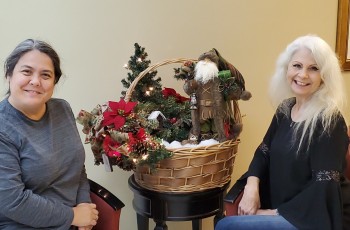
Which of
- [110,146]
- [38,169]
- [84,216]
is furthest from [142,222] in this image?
[38,169]

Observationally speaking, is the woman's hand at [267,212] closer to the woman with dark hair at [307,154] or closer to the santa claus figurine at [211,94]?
the woman with dark hair at [307,154]

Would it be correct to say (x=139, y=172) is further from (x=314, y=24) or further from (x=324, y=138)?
(x=314, y=24)

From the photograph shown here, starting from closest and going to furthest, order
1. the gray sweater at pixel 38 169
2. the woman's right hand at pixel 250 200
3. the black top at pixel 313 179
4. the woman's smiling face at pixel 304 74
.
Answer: the gray sweater at pixel 38 169 < the black top at pixel 313 179 < the woman's smiling face at pixel 304 74 < the woman's right hand at pixel 250 200

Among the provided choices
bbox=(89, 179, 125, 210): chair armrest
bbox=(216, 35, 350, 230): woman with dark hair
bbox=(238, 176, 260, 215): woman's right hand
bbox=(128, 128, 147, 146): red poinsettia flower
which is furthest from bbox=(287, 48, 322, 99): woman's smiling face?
bbox=(89, 179, 125, 210): chair armrest

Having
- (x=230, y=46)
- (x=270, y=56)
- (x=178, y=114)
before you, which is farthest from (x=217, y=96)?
(x=270, y=56)

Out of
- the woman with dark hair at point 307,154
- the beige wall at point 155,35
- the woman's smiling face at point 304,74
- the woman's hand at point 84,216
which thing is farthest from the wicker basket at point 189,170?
the beige wall at point 155,35

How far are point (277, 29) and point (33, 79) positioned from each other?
1.59 meters

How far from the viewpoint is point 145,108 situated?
1.63m

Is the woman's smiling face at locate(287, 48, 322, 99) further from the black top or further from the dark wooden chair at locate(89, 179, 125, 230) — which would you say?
the dark wooden chair at locate(89, 179, 125, 230)

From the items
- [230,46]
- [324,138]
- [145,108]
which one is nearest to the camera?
[324,138]

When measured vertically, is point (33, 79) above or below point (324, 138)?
above

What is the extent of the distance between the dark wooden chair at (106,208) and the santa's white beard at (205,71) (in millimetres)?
617

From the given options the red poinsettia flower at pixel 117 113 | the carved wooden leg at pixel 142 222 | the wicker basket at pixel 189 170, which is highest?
the red poinsettia flower at pixel 117 113

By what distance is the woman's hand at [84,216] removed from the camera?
1.36m
